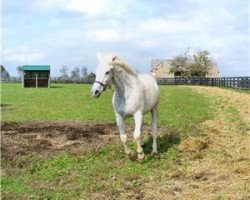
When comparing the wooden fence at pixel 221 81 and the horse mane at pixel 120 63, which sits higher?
the horse mane at pixel 120 63

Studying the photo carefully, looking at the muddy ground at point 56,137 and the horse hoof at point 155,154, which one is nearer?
the horse hoof at point 155,154

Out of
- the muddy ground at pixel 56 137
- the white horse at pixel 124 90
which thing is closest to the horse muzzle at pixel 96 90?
the white horse at pixel 124 90

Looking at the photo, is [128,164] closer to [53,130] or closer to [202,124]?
[53,130]

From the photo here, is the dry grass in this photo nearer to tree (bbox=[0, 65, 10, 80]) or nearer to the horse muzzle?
the horse muzzle

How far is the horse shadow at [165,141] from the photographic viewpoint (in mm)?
12226

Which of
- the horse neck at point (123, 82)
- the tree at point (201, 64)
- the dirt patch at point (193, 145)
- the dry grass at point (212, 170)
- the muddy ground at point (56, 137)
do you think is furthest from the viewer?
the tree at point (201, 64)

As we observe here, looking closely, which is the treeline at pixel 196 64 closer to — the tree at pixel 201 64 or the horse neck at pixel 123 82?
the tree at pixel 201 64

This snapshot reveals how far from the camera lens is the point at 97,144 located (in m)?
12.7

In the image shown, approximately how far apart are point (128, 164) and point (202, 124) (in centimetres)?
699

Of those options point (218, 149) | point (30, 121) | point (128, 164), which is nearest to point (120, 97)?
point (128, 164)

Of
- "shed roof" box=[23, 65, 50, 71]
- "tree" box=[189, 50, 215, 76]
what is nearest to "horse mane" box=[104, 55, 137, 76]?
"shed roof" box=[23, 65, 50, 71]

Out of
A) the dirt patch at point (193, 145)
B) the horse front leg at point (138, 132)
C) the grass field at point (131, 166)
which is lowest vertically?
the grass field at point (131, 166)

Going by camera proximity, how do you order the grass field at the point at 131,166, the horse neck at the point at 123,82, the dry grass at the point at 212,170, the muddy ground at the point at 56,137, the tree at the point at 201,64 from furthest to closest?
the tree at the point at 201,64
the muddy ground at the point at 56,137
the horse neck at the point at 123,82
the grass field at the point at 131,166
the dry grass at the point at 212,170

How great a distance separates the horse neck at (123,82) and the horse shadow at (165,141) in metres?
2.03
